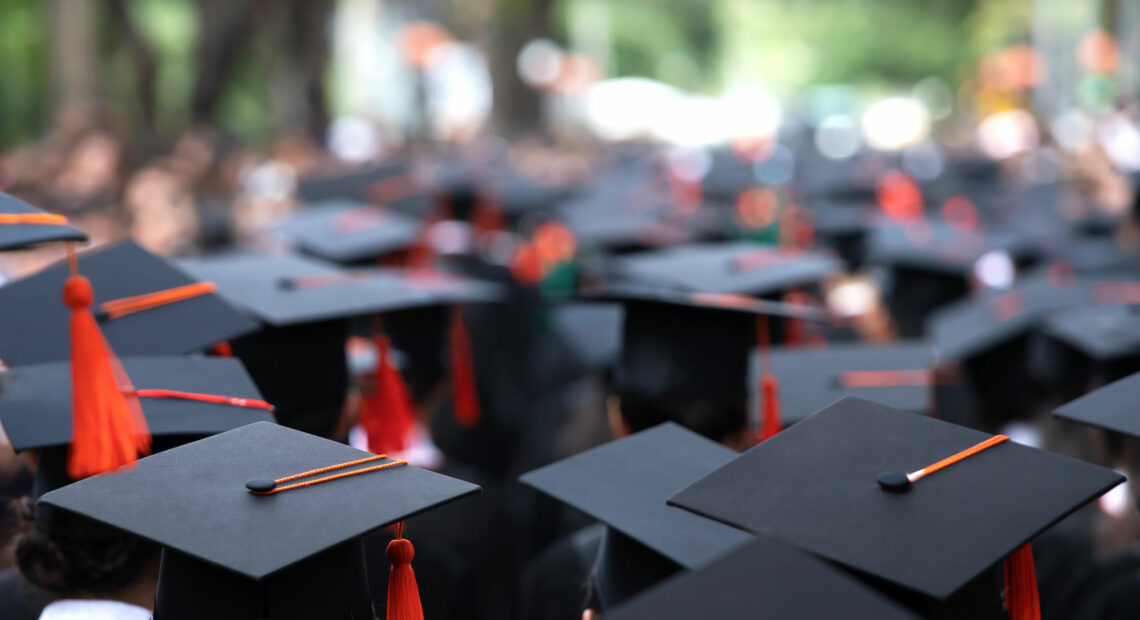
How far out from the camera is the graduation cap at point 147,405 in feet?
5.47

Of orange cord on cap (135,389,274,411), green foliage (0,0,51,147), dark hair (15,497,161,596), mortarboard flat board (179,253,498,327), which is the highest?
green foliage (0,0,51,147)

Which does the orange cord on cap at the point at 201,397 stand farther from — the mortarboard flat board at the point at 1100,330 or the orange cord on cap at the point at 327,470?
the mortarboard flat board at the point at 1100,330

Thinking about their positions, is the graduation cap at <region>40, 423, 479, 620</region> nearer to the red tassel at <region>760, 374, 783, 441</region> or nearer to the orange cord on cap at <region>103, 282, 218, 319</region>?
the orange cord on cap at <region>103, 282, 218, 319</region>

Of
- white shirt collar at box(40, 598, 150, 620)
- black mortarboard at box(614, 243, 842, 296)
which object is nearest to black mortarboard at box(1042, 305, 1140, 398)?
black mortarboard at box(614, 243, 842, 296)

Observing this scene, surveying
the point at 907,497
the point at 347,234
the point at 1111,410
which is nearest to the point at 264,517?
the point at 907,497

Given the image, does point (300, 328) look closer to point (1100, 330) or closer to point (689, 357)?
point (689, 357)

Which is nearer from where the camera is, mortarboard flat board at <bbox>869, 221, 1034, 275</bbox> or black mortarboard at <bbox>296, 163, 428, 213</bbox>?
mortarboard flat board at <bbox>869, 221, 1034, 275</bbox>

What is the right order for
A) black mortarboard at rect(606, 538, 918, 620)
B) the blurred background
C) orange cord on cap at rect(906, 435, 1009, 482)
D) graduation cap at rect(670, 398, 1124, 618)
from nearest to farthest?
black mortarboard at rect(606, 538, 918, 620)
graduation cap at rect(670, 398, 1124, 618)
orange cord on cap at rect(906, 435, 1009, 482)
the blurred background

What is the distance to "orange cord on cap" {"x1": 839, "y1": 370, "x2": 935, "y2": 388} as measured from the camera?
2.36 meters

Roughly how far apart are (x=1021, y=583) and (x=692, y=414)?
1137 mm

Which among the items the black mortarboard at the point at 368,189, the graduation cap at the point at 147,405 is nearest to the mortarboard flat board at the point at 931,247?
the black mortarboard at the point at 368,189

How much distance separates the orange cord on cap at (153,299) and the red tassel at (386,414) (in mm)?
528

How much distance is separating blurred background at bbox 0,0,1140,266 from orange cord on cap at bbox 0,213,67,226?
3.27 metres

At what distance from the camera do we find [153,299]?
206cm
